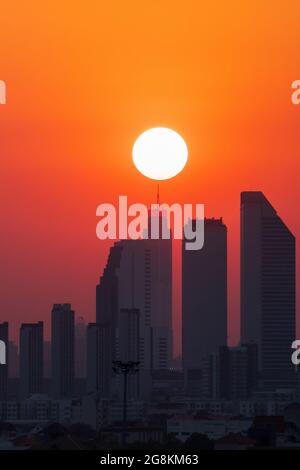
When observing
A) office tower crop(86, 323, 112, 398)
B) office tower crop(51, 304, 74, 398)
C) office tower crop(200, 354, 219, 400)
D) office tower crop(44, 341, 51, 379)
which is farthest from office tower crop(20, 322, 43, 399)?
office tower crop(200, 354, 219, 400)

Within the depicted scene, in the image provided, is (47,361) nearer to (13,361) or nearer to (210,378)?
(13,361)

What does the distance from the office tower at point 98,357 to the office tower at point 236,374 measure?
42.8ft

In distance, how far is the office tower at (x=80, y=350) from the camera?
17088 centimetres

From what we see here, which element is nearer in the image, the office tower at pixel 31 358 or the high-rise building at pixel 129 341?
the office tower at pixel 31 358

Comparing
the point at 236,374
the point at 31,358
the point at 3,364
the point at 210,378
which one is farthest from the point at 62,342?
the point at 236,374

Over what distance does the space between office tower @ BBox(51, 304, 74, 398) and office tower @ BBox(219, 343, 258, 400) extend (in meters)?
16.8

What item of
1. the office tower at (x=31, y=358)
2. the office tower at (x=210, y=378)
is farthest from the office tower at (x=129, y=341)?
the office tower at (x=31, y=358)

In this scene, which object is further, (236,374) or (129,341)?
Result: (129,341)

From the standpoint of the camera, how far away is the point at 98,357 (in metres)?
166

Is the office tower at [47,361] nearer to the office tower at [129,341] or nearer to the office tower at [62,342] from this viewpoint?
the office tower at [62,342]

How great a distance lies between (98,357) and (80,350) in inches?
546
